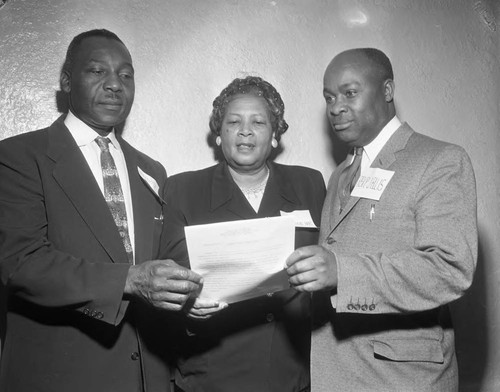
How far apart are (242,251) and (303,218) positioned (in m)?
0.77

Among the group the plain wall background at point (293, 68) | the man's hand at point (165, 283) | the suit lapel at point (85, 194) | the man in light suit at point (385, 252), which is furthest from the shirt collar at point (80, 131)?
the man in light suit at point (385, 252)

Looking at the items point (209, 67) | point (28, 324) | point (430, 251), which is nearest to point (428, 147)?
point (430, 251)

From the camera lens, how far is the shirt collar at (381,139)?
7.08 feet

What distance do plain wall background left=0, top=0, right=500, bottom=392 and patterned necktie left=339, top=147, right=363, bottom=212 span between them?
0.86 m

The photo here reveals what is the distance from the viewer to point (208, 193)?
2445 mm

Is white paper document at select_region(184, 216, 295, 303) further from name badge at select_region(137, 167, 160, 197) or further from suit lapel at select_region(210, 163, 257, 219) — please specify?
name badge at select_region(137, 167, 160, 197)

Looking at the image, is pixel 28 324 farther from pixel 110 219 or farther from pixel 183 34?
pixel 183 34

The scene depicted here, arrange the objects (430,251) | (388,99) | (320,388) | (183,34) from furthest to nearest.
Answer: (183,34)
(388,99)
(320,388)
(430,251)

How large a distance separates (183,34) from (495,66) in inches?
78.2

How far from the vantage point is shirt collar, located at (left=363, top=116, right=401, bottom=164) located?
2.16m

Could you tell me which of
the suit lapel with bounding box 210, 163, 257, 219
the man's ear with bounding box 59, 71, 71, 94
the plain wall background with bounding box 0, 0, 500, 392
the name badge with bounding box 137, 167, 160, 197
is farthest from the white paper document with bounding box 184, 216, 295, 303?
the plain wall background with bounding box 0, 0, 500, 392

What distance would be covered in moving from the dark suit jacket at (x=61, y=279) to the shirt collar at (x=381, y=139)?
41.5 inches

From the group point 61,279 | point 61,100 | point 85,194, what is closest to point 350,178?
point 85,194

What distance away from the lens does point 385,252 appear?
75.8 inches
